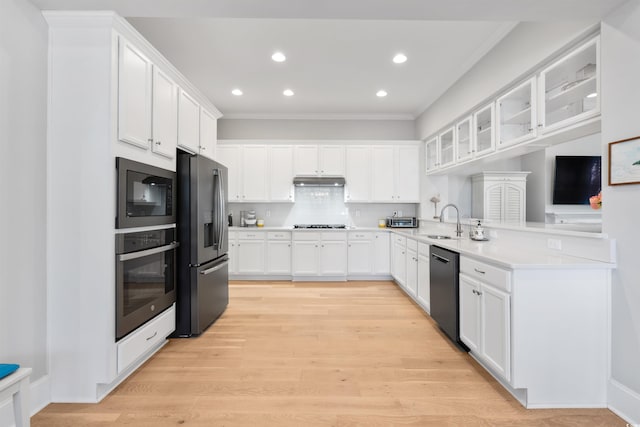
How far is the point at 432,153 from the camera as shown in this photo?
5.12 metres

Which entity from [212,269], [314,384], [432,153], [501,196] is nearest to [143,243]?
[212,269]

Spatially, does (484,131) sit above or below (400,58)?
below

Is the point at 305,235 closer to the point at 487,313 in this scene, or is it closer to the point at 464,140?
the point at 464,140

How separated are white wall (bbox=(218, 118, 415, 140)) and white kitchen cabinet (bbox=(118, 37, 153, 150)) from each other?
3.30m

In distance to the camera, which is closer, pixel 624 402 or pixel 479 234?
pixel 624 402

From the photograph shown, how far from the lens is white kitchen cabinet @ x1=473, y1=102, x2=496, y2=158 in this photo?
3148 millimetres

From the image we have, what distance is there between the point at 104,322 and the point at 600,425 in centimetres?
313

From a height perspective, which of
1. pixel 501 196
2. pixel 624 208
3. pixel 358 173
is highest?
pixel 358 173

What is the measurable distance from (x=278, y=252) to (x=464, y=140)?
331 cm

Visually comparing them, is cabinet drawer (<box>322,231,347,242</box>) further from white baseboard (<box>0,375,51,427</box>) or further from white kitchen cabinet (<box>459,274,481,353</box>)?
white baseboard (<box>0,375,51,427</box>)

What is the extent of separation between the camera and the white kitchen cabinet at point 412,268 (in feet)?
12.8

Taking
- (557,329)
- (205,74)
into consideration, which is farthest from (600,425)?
(205,74)

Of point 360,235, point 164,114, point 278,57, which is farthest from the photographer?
point 360,235

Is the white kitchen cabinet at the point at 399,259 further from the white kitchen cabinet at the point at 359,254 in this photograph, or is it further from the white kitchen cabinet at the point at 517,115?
the white kitchen cabinet at the point at 517,115
